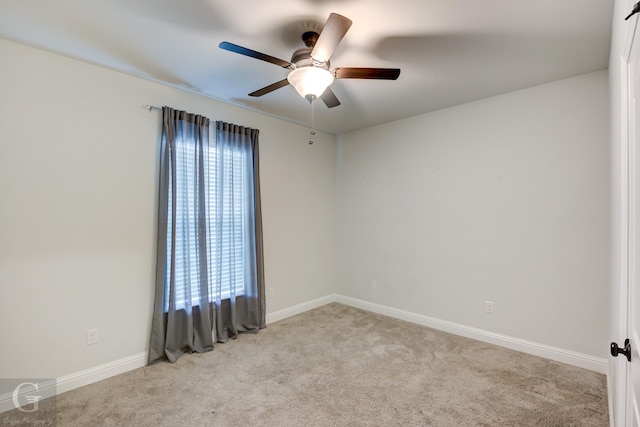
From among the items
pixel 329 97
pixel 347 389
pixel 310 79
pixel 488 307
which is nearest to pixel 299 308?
pixel 347 389

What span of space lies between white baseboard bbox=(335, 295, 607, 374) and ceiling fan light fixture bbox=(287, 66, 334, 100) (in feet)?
9.34

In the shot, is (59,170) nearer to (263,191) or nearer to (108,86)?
(108,86)

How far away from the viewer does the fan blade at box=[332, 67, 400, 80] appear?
6.09 feet

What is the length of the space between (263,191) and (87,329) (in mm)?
2046

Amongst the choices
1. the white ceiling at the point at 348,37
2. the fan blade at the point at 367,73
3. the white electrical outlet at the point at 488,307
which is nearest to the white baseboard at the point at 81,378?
the white ceiling at the point at 348,37

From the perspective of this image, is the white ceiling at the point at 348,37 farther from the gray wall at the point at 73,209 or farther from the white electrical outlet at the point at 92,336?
the white electrical outlet at the point at 92,336

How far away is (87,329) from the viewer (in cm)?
241

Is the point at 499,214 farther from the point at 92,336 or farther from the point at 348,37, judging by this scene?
the point at 92,336

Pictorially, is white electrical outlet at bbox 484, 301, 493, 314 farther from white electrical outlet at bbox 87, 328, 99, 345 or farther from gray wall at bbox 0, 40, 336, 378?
white electrical outlet at bbox 87, 328, 99, 345

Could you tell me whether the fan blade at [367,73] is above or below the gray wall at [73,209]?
above

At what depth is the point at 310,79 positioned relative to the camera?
Answer: 1.90 metres

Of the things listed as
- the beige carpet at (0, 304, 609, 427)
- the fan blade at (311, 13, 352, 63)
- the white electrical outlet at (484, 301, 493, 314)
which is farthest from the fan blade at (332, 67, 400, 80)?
the white electrical outlet at (484, 301, 493, 314)

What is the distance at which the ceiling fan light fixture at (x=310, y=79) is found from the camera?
6.17 ft

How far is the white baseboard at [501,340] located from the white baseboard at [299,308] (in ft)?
1.58
